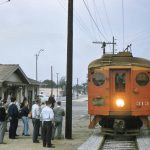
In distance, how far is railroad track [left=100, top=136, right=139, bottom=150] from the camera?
1856 cm

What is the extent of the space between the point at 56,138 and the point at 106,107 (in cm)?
247

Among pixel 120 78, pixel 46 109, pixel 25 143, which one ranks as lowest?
pixel 25 143

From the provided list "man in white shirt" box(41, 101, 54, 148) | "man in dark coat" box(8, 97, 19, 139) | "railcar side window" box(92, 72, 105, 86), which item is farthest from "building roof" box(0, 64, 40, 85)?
"man in white shirt" box(41, 101, 54, 148)

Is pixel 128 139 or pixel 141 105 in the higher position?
pixel 141 105

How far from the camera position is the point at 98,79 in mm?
21578

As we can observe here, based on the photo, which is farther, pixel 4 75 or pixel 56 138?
pixel 4 75

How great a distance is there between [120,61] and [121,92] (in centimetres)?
136

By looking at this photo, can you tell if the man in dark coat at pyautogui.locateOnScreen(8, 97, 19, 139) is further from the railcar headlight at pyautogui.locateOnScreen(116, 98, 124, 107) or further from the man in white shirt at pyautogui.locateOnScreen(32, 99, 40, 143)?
the railcar headlight at pyautogui.locateOnScreen(116, 98, 124, 107)

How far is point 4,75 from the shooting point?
35.8 m

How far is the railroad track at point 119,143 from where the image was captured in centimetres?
1856

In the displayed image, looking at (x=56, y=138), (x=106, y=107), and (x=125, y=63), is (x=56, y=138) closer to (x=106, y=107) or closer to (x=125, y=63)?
(x=106, y=107)

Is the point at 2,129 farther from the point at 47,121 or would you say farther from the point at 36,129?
the point at 47,121

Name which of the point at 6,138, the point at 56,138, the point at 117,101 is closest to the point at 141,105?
the point at 117,101

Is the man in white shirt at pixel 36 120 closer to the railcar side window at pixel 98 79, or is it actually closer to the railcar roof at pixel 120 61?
the railcar side window at pixel 98 79
